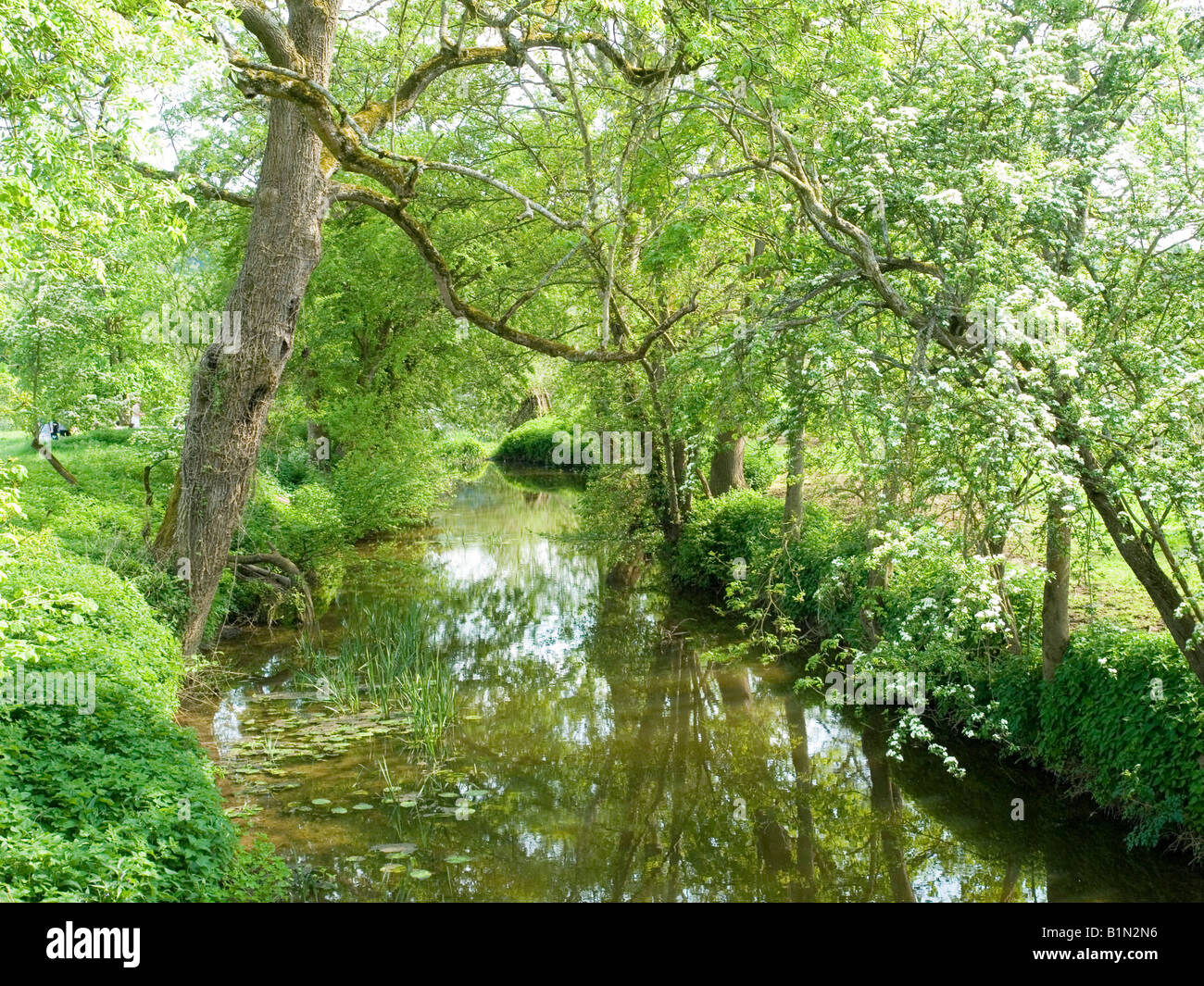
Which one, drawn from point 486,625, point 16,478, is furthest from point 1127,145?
point 486,625

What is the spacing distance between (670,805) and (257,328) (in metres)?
6.05

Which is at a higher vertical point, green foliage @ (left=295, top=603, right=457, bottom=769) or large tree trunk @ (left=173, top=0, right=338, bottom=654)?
large tree trunk @ (left=173, top=0, right=338, bottom=654)

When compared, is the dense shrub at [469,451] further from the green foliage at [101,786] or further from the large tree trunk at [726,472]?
the green foliage at [101,786]

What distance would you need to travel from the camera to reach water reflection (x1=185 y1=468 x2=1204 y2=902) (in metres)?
7.06

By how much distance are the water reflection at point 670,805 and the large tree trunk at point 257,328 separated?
81.6 inches

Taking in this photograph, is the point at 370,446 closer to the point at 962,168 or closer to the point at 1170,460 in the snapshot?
the point at 962,168

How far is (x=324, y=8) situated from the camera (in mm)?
9312

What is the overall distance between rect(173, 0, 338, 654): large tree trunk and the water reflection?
2072 millimetres

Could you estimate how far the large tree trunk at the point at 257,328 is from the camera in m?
9.24

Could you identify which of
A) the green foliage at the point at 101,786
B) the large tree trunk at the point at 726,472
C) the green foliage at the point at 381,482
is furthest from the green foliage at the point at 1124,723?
the green foliage at the point at 381,482

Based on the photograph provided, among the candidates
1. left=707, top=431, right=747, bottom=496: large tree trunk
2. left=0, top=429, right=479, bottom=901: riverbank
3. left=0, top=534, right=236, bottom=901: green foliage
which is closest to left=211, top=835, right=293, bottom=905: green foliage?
left=0, top=429, right=479, bottom=901: riverbank

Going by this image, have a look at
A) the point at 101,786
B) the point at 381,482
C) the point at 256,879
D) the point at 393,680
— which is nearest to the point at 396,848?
the point at 256,879

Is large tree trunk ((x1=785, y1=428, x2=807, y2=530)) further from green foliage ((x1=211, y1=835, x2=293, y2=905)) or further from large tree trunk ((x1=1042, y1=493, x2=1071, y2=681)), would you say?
green foliage ((x1=211, y1=835, x2=293, y2=905))

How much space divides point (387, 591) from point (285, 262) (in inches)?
356
